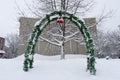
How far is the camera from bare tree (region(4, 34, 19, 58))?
188 ft

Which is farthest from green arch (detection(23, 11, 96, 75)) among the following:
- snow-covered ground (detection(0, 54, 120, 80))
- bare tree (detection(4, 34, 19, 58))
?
bare tree (detection(4, 34, 19, 58))

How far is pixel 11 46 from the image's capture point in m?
62.8

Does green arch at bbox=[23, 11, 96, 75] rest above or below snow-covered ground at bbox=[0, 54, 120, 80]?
above

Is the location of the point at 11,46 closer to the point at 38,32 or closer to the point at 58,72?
the point at 38,32

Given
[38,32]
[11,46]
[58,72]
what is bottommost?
[58,72]

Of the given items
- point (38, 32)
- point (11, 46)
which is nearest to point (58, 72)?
point (38, 32)

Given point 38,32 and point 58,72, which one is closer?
point 58,72

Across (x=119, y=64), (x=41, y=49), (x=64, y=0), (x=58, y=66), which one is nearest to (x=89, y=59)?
(x=58, y=66)

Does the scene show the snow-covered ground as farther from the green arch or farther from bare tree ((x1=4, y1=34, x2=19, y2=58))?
bare tree ((x1=4, y1=34, x2=19, y2=58))

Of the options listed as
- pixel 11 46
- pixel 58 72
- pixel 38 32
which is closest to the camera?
pixel 58 72

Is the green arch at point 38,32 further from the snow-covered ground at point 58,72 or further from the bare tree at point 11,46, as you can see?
the bare tree at point 11,46

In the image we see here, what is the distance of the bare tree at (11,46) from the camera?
57.2m

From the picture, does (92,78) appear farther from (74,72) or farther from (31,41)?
(31,41)

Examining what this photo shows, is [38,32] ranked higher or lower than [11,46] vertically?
lower
